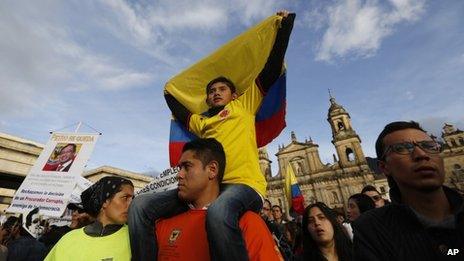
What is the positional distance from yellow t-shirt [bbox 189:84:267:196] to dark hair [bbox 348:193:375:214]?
3.49m

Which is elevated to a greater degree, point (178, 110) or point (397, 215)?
point (178, 110)

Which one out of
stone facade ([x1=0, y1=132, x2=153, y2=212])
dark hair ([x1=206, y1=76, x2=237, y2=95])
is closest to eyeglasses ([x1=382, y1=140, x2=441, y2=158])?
dark hair ([x1=206, y1=76, x2=237, y2=95])

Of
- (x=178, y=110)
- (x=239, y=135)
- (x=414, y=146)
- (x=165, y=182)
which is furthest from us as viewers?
(x=165, y=182)

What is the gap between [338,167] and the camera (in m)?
44.8

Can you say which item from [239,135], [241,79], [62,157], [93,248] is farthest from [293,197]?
[93,248]

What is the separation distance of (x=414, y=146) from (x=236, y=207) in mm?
1247

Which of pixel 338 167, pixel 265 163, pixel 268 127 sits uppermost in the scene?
pixel 265 163

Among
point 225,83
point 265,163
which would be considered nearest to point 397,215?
point 225,83

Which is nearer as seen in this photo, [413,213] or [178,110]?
[413,213]

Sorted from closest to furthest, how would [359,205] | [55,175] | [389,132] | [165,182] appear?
[389,132] < [359,205] < [55,175] < [165,182]

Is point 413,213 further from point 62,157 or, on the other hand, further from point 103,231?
point 62,157

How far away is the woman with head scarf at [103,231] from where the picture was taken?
2.24m

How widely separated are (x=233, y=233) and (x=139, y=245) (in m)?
0.76

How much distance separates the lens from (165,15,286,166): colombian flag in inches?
131
